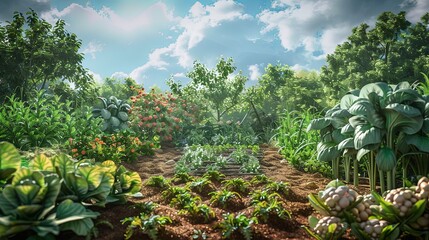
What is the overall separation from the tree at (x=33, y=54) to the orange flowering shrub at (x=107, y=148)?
681 cm

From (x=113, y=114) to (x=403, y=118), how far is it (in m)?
8.54

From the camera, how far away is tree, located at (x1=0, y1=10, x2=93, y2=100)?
12407 mm

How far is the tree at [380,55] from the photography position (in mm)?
12758

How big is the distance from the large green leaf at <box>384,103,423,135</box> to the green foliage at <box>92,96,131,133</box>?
309 inches

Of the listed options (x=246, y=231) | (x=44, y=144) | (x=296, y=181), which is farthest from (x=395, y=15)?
(x=246, y=231)

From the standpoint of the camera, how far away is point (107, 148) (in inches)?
246

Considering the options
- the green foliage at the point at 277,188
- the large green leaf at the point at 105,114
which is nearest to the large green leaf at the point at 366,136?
the green foliage at the point at 277,188

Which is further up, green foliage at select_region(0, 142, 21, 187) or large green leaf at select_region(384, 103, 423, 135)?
large green leaf at select_region(384, 103, 423, 135)

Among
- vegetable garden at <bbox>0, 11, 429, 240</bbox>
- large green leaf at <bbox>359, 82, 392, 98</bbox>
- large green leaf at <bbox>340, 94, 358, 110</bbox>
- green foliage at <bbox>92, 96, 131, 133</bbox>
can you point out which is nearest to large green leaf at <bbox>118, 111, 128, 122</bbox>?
green foliage at <bbox>92, 96, 131, 133</bbox>

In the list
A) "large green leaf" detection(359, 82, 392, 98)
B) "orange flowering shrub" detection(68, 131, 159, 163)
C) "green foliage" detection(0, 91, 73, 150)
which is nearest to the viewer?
"large green leaf" detection(359, 82, 392, 98)

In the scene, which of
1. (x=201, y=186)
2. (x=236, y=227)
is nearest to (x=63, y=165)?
(x=236, y=227)

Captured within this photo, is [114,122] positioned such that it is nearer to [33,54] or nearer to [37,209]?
[33,54]

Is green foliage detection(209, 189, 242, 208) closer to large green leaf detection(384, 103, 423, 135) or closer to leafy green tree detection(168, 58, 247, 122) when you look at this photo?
large green leaf detection(384, 103, 423, 135)

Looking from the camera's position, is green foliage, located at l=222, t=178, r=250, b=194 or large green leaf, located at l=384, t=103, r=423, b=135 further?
green foliage, located at l=222, t=178, r=250, b=194
